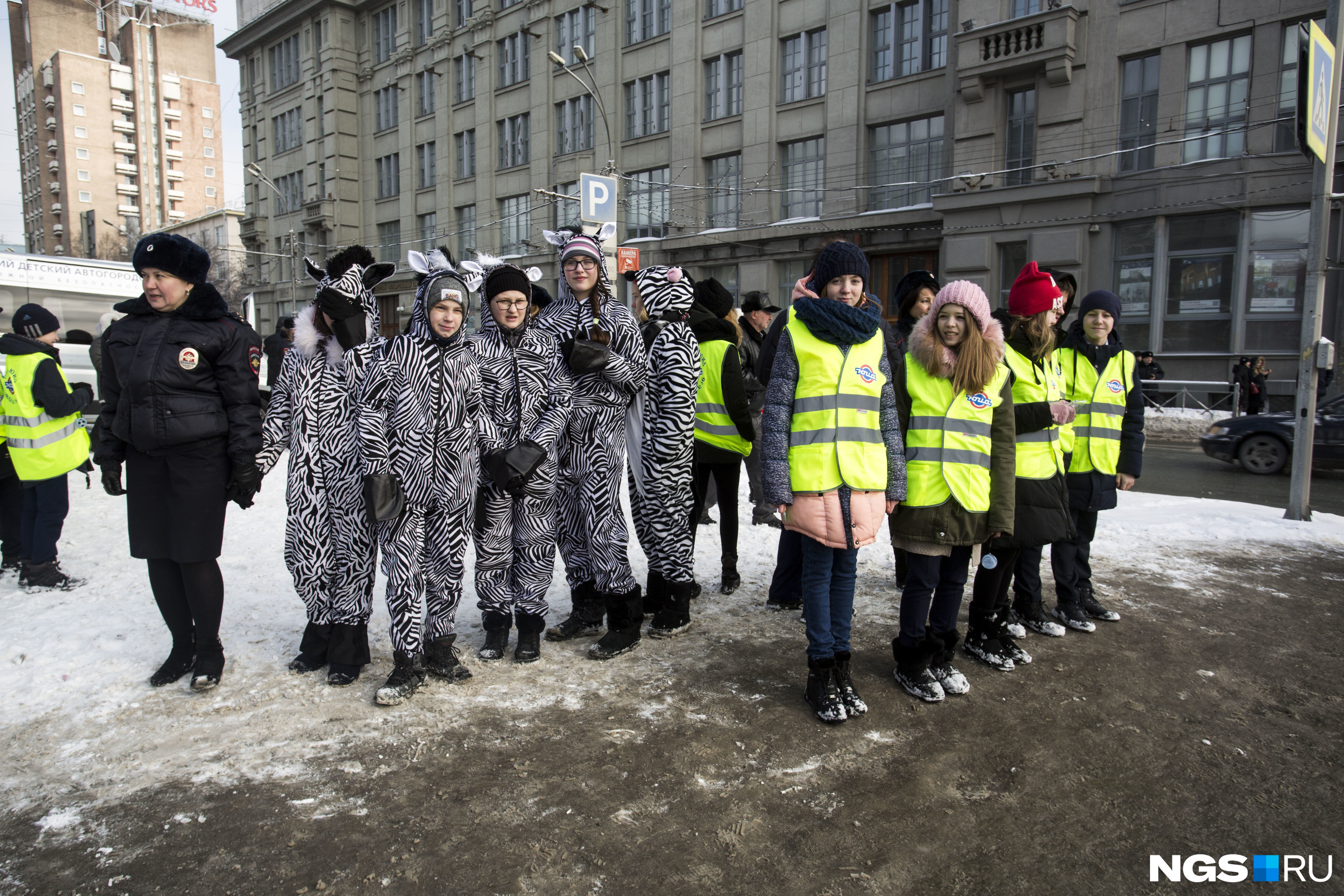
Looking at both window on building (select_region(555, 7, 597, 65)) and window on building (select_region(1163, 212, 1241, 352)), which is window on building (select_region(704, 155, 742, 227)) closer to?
window on building (select_region(555, 7, 597, 65))

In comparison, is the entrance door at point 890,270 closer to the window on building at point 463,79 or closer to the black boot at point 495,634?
the black boot at point 495,634

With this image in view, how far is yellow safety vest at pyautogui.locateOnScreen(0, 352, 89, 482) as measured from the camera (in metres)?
5.66

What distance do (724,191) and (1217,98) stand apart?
43.9 feet

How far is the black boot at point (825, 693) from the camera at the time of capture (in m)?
3.61

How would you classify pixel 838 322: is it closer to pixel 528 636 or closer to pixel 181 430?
pixel 528 636

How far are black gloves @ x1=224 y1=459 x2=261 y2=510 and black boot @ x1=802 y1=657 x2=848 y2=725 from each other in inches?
107

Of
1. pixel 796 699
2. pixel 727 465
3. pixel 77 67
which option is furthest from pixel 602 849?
pixel 77 67

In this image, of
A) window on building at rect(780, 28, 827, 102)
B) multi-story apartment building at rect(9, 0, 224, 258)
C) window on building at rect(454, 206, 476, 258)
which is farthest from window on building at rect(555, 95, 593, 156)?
multi-story apartment building at rect(9, 0, 224, 258)

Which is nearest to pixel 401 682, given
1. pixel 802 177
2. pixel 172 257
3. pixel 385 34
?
pixel 172 257

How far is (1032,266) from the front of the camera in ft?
14.5

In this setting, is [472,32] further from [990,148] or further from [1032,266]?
[1032,266]

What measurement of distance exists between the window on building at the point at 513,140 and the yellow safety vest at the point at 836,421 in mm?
32385

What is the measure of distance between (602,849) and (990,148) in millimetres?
21813

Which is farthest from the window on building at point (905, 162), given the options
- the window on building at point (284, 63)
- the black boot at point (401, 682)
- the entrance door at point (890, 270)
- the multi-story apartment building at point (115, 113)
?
the multi-story apartment building at point (115, 113)
